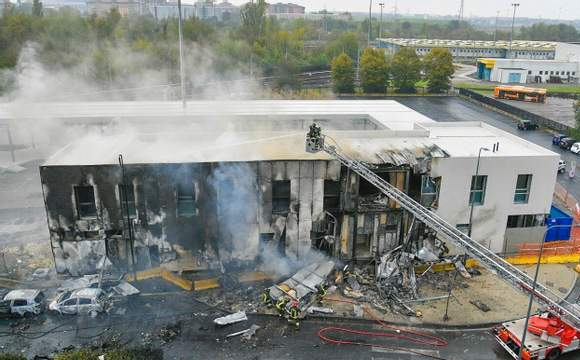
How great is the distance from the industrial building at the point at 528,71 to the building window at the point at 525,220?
178 feet

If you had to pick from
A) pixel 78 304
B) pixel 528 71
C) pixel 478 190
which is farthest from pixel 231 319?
pixel 528 71

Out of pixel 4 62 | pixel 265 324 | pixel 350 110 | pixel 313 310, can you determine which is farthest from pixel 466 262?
pixel 4 62

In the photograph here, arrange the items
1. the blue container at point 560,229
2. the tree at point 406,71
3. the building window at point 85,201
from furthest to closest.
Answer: the tree at point 406,71
the blue container at point 560,229
the building window at point 85,201

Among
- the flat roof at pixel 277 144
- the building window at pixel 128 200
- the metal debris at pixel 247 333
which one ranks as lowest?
the metal debris at pixel 247 333

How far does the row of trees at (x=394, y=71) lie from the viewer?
187ft

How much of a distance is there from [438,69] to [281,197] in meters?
45.7

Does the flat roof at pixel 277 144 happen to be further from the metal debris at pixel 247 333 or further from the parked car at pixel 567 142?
the parked car at pixel 567 142

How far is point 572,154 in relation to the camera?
35062 millimetres

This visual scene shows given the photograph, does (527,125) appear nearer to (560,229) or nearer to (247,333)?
(560,229)

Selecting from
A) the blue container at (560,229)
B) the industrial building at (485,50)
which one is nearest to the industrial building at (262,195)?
the blue container at (560,229)

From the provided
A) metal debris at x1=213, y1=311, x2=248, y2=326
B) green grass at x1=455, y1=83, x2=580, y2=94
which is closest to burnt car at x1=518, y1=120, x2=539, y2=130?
green grass at x1=455, y1=83, x2=580, y2=94

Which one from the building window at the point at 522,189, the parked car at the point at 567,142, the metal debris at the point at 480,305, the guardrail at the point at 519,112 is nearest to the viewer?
the metal debris at the point at 480,305

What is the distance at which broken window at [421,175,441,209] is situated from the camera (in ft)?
60.8

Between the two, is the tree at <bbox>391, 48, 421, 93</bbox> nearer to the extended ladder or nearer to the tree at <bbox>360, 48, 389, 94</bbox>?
the tree at <bbox>360, 48, 389, 94</bbox>
